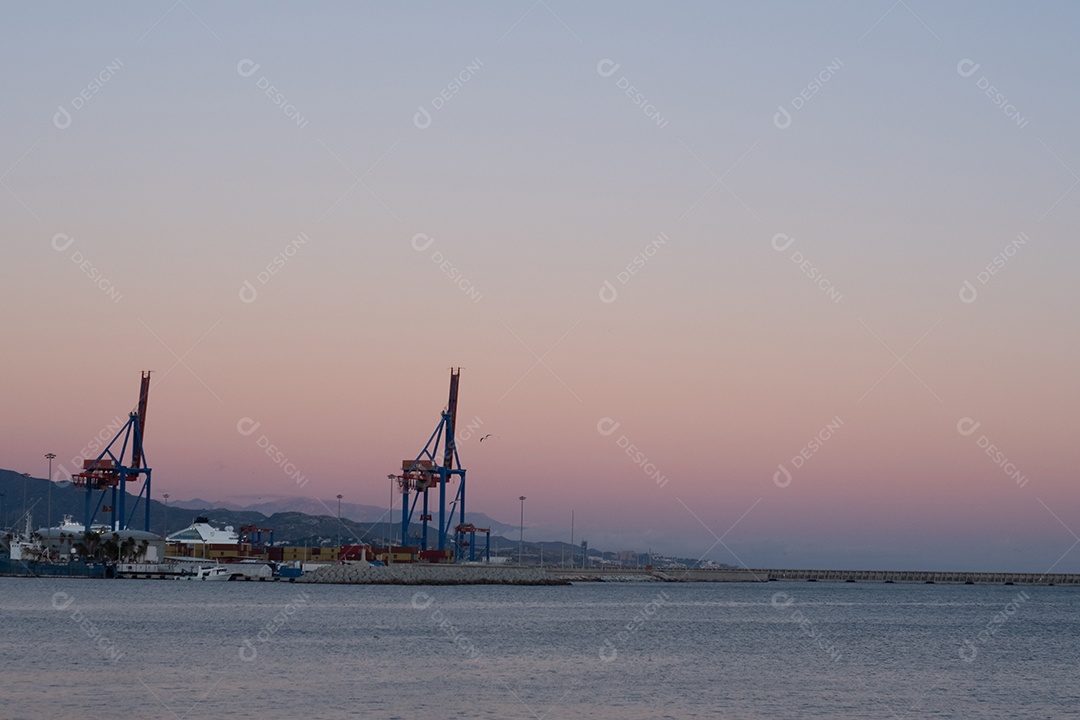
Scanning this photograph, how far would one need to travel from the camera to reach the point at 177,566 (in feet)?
465

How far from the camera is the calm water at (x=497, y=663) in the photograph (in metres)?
35.2

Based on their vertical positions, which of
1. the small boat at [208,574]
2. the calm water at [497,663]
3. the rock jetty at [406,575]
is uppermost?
the small boat at [208,574]

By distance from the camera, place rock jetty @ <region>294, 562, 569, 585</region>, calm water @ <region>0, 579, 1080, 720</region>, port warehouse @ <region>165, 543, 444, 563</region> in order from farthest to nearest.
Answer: port warehouse @ <region>165, 543, 444, 563</region> → rock jetty @ <region>294, 562, 569, 585</region> → calm water @ <region>0, 579, 1080, 720</region>

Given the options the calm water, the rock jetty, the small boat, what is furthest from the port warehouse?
the calm water

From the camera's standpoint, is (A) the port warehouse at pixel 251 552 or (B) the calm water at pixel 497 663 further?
(A) the port warehouse at pixel 251 552

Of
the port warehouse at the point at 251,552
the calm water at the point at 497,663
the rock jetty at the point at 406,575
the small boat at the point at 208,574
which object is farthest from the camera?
the port warehouse at the point at 251,552

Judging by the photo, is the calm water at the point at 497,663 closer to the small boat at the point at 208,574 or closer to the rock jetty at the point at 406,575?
the rock jetty at the point at 406,575

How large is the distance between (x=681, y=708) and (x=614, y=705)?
190 centimetres

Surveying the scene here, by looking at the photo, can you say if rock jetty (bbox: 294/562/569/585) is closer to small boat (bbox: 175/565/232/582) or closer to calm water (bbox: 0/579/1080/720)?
small boat (bbox: 175/565/232/582)

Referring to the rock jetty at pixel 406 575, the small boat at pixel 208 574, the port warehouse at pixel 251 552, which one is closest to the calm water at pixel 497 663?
the rock jetty at pixel 406 575

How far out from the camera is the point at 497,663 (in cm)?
4684

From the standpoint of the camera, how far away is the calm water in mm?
35219

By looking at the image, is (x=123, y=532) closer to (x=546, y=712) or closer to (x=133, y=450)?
(x=133, y=450)

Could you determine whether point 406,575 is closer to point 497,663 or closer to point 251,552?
point 251,552
